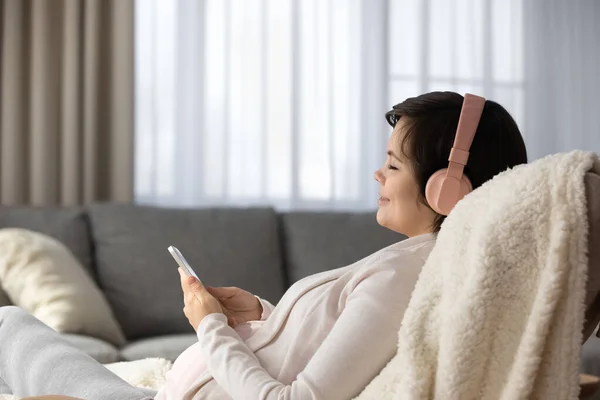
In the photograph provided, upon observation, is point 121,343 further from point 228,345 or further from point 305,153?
point 228,345

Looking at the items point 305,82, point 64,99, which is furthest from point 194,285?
point 305,82

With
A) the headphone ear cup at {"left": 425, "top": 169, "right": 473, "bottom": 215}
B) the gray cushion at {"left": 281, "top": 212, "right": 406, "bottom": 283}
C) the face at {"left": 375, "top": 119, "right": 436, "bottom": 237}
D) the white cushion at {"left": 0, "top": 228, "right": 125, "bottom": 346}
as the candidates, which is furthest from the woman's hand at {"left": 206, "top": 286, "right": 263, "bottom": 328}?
the gray cushion at {"left": 281, "top": 212, "right": 406, "bottom": 283}

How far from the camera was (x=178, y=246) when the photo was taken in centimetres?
318

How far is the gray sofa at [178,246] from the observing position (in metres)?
3.12

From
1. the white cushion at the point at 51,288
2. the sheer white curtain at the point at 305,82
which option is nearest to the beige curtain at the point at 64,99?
the sheer white curtain at the point at 305,82

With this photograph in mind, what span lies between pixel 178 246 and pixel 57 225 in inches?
18.3

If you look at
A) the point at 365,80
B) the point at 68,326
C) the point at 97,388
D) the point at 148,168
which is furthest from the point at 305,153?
the point at 97,388

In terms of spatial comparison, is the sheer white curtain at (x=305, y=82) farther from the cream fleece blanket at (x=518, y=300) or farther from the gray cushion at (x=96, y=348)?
the cream fleece blanket at (x=518, y=300)

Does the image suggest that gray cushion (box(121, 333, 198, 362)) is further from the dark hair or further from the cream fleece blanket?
the cream fleece blanket

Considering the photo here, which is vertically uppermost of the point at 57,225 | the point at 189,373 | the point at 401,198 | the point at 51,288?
the point at 401,198

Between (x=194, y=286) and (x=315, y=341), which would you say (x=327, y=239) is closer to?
(x=194, y=286)

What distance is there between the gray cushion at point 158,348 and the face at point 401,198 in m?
1.68

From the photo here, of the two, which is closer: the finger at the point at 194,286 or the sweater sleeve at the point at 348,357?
the sweater sleeve at the point at 348,357

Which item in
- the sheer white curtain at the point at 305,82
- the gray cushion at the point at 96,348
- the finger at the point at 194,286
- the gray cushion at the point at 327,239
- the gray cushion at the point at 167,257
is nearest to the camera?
the finger at the point at 194,286
